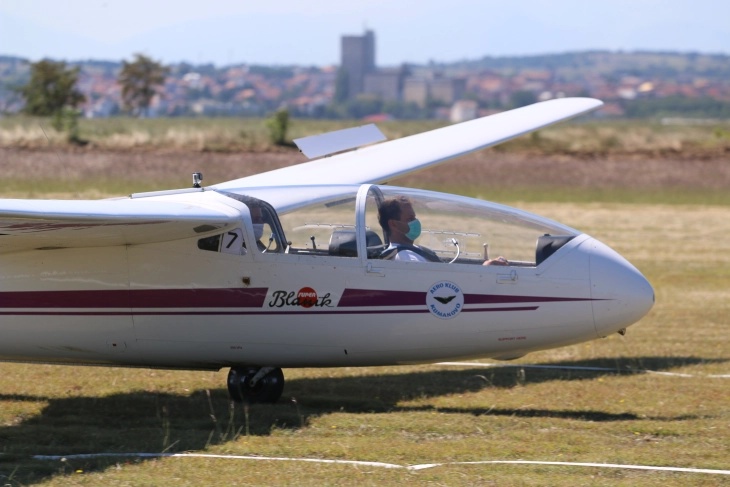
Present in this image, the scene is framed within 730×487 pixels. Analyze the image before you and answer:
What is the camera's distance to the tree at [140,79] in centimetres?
6438

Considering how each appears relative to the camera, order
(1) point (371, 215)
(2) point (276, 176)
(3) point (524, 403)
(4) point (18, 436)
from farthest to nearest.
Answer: (2) point (276, 176), (3) point (524, 403), (1) point (371, 215), (4) point (18, 436)

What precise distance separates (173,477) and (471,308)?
3121 mm

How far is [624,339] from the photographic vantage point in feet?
41.7

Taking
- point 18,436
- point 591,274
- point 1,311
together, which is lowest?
point 18,436

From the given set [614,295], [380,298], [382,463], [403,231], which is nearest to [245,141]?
[403,231]

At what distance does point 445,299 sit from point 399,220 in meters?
0.88

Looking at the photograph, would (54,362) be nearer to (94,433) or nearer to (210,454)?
(94,433)

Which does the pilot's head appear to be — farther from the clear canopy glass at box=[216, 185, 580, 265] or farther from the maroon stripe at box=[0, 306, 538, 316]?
the maroon stripe at box=[0, 306, 538, 316]

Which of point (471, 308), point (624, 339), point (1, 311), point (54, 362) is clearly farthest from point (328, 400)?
point (624, 339)

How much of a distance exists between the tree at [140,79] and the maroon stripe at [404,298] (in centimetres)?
5915

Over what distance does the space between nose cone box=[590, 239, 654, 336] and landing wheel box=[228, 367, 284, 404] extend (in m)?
3.16

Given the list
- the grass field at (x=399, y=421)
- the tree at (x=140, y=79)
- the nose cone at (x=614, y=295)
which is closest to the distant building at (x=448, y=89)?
the tree at (x=140, y=79)

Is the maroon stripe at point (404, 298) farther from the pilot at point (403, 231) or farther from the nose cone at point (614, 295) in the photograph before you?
the pilot at point (403, 231)

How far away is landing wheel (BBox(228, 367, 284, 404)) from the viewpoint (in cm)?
916
